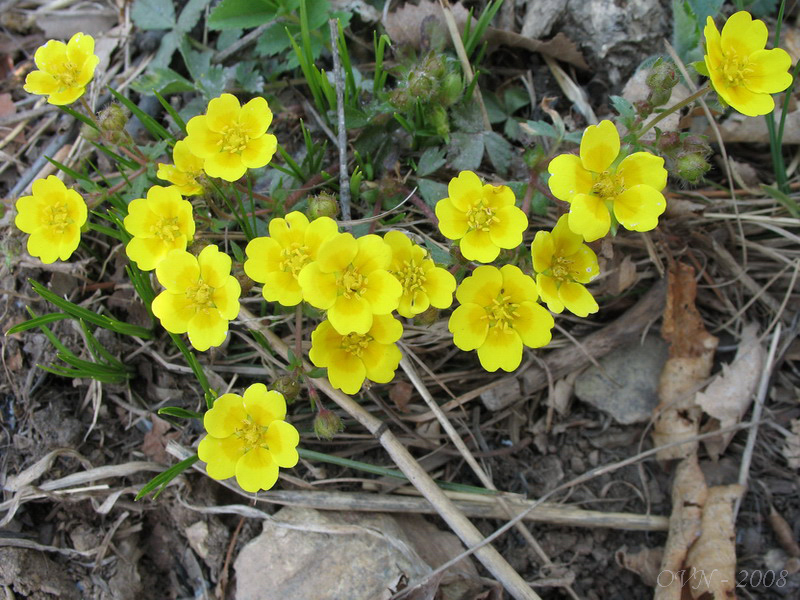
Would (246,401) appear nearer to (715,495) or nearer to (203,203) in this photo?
(203,203)

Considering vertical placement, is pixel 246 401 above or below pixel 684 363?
above

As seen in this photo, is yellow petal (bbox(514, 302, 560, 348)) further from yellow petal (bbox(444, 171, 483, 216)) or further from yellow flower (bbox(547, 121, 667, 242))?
yellow petal (bbox(444, 171, 483, 216))

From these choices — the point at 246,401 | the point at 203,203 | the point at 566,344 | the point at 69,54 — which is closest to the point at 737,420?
the point at 566,344

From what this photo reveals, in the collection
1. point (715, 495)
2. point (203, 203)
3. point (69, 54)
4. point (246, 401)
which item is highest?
point (69, 54)

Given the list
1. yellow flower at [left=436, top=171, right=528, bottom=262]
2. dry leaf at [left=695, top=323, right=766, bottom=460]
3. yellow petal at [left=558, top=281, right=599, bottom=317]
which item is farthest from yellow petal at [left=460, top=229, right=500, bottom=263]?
dry leaf at [left=695, top=323, right=766, bottom=460]

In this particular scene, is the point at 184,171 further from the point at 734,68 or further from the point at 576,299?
the point at 734,68

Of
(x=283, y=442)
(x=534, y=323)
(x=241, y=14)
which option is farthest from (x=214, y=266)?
(x=241, y=14)

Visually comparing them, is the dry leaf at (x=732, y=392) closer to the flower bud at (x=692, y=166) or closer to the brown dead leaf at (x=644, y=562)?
the brown dead leaf at (x=644, y=562)
